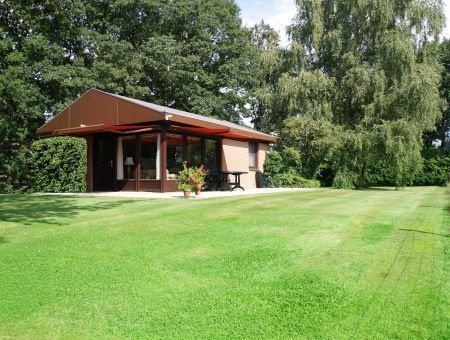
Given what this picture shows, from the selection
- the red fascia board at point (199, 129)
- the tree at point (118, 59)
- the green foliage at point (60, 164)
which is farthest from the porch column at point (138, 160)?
the tree at point (118, 59)

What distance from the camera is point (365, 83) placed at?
1858cm

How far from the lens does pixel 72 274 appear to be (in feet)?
11.6

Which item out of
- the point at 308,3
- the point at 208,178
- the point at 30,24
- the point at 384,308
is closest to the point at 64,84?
the point at 30,24

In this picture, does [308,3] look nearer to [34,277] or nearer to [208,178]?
[208,178]

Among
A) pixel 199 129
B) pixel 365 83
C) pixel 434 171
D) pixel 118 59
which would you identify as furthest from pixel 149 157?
pixel 434 171

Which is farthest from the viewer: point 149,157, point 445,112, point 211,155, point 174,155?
point 445,112

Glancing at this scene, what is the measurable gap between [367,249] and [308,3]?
18612 millimetres

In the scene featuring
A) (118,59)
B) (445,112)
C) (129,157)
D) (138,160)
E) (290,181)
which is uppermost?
(118,59)

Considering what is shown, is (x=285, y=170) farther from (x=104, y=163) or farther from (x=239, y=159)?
(x=104, y=163)

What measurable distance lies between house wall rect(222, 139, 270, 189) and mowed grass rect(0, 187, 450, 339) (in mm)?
12194

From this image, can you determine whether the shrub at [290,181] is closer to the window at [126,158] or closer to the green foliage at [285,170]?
the green foliage at [285,170]

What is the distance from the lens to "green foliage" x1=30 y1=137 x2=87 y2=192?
15102mm

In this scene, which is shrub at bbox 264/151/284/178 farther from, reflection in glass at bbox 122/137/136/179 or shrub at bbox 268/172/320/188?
reflection in glass at bbox 122/137/136/179

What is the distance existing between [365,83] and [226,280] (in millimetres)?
17241
